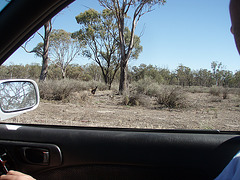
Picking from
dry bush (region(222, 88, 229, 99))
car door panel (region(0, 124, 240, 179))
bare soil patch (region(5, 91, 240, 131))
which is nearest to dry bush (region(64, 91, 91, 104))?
bare soil patch (region(5, 91, 240, 131))

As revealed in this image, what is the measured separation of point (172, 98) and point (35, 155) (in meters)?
5.91

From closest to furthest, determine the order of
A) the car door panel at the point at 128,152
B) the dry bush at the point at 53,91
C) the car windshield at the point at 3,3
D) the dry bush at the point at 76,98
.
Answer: the car windshield at the point at 3,3, the car door panel at the point at 128,152, the dry bush at the point at 53,91, the dry bush at the point at 76,98

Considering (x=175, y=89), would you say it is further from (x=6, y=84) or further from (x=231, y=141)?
(x=6, y=84)

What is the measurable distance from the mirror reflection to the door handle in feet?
1.32

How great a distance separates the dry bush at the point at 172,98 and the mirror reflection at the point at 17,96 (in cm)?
572

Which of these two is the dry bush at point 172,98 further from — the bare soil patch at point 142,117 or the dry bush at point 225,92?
the dry bush at point 225,92

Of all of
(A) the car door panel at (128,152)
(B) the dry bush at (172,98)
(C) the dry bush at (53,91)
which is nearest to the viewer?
(A) the car door panel at (128,152)

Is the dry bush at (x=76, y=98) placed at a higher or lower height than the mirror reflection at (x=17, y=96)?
lower

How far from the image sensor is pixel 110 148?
70.4 inches

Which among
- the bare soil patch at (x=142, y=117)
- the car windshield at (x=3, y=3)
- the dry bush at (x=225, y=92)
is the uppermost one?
the car windshield at (x=3, y=3)

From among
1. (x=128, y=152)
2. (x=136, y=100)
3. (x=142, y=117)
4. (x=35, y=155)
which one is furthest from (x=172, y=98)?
(x=35, y=155)

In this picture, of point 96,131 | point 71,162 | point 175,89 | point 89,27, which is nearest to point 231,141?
point 96,131

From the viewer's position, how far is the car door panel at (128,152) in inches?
65.5

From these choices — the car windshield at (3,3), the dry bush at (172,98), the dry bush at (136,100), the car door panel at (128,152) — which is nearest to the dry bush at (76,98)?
the dry bush at (136,100)
